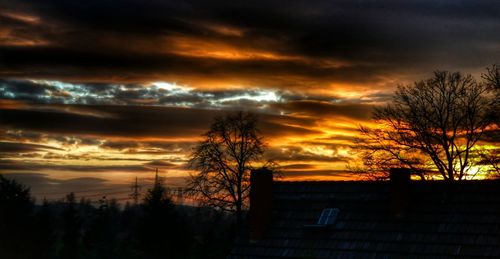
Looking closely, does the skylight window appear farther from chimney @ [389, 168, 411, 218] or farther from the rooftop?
chimney @ [389, 168, 411, 218]

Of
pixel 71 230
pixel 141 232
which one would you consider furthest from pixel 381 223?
pixel 71 230

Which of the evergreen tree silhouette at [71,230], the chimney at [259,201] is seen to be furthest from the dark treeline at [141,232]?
the chimney at [259,201]

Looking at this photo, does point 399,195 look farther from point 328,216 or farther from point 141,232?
point 141,232

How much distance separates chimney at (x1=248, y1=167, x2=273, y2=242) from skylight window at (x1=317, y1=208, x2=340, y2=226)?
250 cm

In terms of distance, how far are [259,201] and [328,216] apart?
3.07 meters

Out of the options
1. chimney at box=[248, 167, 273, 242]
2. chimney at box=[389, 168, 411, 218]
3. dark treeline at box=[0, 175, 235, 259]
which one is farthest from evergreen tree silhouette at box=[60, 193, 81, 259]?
chimney at box=[389, 168, 411, 218]

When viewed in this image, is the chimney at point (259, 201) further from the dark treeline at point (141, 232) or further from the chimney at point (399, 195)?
the dark treeline at point (141, 232)

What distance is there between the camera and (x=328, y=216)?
103ft

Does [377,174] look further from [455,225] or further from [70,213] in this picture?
[70,213]

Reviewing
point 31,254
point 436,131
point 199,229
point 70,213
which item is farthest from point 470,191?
point 199,229

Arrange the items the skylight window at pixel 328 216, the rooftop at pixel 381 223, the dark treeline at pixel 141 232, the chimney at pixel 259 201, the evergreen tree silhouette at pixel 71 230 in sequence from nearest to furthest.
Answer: the rooftop at pixel 381 223 < the skylight window at pixel 328 216 < the chimney at pixel 259 201 < the dark treeline at pixel 141 232 < the evergreen tree silhouette at pixel 71 230

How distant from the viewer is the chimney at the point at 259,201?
31.8 m

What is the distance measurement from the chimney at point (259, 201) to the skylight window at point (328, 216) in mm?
2497

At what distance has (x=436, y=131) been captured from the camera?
148 feet
